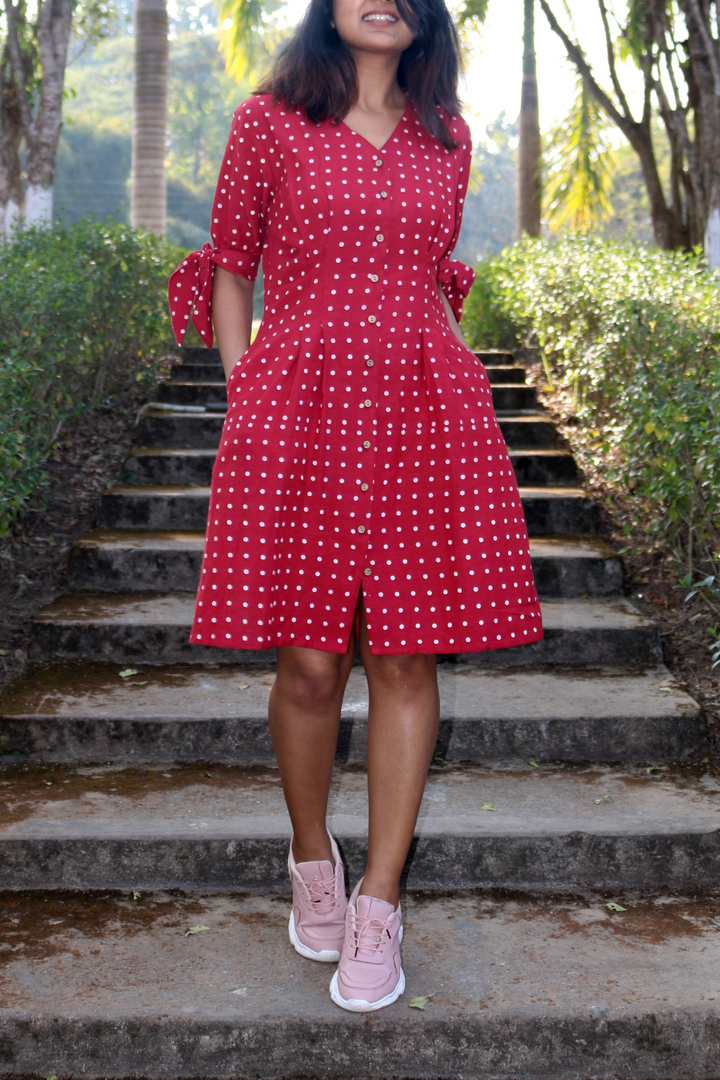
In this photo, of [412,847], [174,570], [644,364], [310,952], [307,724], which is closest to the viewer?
[307,724]

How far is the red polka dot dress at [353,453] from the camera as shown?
6.86 ft

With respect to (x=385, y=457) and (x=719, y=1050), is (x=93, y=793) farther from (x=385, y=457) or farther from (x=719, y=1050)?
(x=719, y=1050)

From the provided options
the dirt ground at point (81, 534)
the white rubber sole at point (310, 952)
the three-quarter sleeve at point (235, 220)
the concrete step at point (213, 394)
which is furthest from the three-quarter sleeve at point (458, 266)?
the concrete step at point (213, 394)

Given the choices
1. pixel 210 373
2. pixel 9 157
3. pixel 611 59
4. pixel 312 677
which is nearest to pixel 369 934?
pixel 312 677

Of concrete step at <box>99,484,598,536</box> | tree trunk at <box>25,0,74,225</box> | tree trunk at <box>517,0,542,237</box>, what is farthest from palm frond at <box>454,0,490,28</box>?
concrete step at <box>99,484,598,536</box>

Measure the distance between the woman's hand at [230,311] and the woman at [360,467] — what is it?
132mm

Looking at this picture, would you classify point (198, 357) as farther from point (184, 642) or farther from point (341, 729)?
point (341, 729)

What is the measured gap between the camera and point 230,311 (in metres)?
2.32

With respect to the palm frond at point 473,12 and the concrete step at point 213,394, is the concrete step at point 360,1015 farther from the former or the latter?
the palm frond at point 473,12

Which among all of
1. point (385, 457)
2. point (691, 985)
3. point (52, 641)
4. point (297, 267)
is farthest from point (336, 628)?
point (52, 641)

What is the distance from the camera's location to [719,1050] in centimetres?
213

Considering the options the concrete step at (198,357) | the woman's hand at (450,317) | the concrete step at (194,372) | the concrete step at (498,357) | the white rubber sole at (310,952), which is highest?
the woman's hand at (450,317)

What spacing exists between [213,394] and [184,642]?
2.53 meters

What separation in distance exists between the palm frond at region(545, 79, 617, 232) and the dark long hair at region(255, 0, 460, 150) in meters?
9.77
